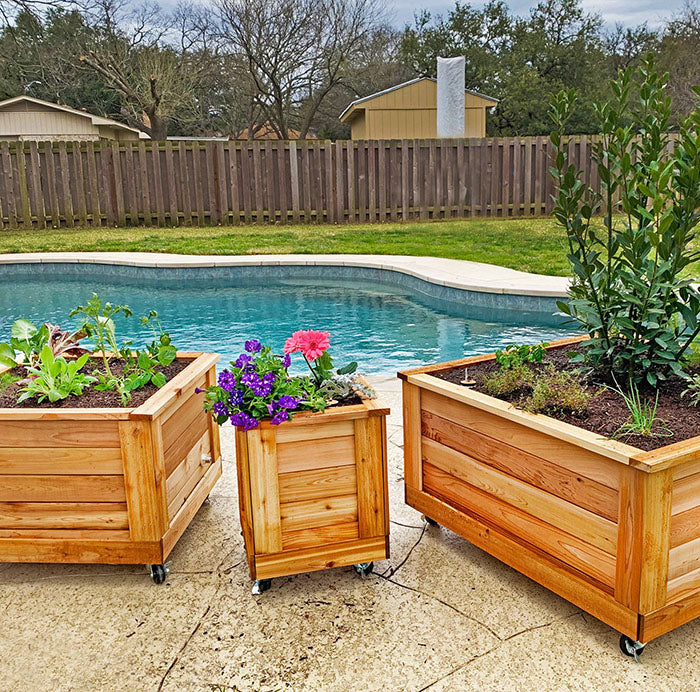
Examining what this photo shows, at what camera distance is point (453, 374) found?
2.50 m

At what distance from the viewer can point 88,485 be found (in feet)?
6.97

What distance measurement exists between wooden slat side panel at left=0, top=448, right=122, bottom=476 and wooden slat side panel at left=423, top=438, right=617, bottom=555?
990 millimetres

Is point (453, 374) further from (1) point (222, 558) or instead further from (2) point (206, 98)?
(2) point (206, 98)

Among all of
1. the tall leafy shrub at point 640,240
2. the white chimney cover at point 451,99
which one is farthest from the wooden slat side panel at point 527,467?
the white chimney cover at point 451,99

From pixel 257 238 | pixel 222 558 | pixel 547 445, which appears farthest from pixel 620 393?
pixel 257 238

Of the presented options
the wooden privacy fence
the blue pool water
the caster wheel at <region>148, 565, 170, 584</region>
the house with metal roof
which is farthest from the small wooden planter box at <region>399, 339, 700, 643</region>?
the house with metal roof

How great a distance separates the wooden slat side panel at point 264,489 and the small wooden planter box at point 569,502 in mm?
564

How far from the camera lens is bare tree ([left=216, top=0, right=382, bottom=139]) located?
22.4 m

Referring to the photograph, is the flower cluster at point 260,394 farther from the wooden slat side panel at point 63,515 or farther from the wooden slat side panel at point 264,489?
the wooden slat side panel at point 63,515

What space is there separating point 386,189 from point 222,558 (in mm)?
10416

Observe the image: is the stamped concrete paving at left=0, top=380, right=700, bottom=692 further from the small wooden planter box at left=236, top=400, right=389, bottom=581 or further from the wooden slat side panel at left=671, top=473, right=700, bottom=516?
the wooden slat side panel at left=671, top=473, right=700, bottom=516

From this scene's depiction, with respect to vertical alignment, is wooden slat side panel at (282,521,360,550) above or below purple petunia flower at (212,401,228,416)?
below

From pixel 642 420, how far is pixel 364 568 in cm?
91

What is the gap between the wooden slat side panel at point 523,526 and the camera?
184cm
